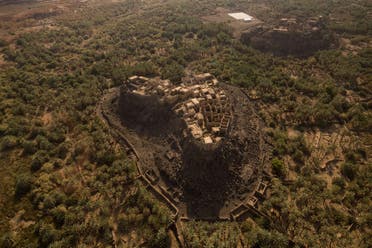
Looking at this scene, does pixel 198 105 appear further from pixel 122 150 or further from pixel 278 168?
pixel 278 168

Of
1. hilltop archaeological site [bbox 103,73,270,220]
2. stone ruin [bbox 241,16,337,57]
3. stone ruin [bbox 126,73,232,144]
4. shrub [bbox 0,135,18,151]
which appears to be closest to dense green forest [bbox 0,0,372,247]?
shrub [bbox 0,135,18,151]

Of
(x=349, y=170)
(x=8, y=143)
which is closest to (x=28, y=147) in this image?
(x=8, y=143)

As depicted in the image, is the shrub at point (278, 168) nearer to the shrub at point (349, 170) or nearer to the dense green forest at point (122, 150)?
the dense green forest at point (122, 150)

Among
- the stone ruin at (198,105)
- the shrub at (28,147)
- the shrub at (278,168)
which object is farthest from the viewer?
the shrub at (28,147)

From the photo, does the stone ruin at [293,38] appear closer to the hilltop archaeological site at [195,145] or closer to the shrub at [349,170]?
the hilltop archaeological site at [195,145]

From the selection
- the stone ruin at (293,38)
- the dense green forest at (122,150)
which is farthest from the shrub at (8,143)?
the stone ruin at (293,38)

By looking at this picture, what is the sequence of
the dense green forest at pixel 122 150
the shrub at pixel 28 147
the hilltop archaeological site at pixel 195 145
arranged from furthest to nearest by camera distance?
the shrub at pixel 28 147 → the hilltop archaeological site at pixel 195 145 → the dense green forest at pixel 122 150

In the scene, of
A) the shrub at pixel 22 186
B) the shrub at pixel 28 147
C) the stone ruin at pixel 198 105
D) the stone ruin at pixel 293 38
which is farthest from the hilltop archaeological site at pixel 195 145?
the stone ruin at pixel 293 38

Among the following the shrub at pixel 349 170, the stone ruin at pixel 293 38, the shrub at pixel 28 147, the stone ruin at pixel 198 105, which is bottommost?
the shrub at pixel 349 170

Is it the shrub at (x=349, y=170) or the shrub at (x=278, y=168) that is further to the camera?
the shrub at (x=278, y=168)

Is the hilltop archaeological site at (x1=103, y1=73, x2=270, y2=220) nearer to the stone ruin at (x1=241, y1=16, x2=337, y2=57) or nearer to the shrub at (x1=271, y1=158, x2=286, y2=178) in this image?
the shrub at (x1=271, y1=158, x2=286, y2=178)

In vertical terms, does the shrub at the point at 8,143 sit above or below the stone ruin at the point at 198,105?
below
